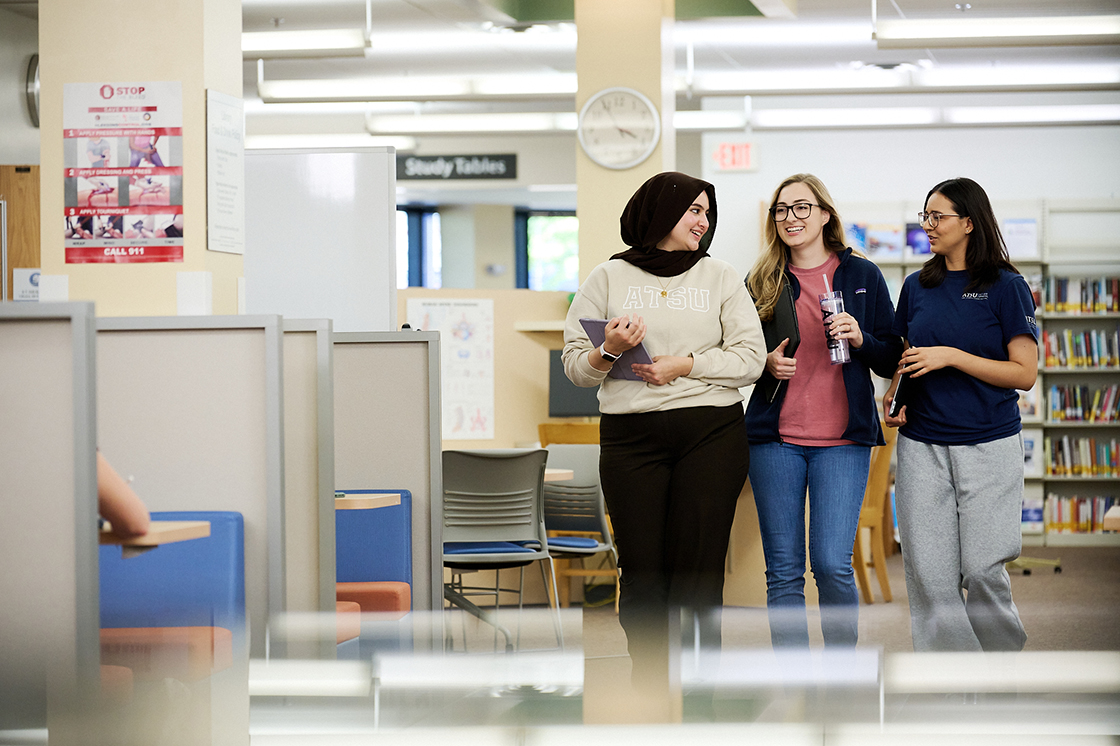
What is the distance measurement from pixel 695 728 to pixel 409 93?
6.62m

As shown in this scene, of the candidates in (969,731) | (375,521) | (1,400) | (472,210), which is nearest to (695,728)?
(969,731)

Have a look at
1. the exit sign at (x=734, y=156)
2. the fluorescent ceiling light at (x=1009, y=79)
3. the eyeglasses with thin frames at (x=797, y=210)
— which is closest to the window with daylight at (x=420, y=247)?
the exit sign at (x=734, y=156)

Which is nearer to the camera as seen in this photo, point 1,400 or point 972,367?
point 1,400

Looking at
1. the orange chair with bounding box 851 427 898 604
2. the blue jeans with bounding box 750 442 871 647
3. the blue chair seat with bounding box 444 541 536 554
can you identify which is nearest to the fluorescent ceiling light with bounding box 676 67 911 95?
the orange chair with bounding box 851 427 898 604

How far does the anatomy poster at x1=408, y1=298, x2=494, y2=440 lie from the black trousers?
3642mm

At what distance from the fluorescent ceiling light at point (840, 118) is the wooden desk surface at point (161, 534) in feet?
23.2

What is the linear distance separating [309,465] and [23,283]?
3650 mm

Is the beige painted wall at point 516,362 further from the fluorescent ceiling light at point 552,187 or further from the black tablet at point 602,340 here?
the fluorescent ceiling light at point 552,187

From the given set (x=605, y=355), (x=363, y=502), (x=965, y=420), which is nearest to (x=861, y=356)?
(x=965, y=420)

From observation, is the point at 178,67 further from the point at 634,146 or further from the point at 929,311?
the point at 634,146

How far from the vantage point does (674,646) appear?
90.2 inches

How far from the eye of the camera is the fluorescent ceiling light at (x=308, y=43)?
6.25m

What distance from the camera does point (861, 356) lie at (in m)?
2.77

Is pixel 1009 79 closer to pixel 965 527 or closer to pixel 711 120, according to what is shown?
pixel 711 120
